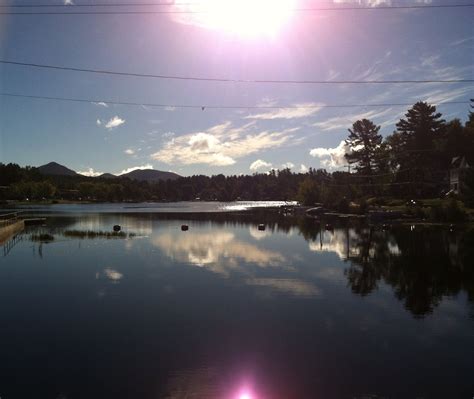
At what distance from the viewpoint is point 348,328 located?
60.3 feet

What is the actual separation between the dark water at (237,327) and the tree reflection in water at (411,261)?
0.64 feet

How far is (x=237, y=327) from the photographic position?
1864 cm

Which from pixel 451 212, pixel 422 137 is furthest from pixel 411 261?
pixel 422 137

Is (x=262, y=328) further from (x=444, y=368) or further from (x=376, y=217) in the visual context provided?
(x=376, y=217)

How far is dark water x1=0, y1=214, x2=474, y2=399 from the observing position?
13.1 metres

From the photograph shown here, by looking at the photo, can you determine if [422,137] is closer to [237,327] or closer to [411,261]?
[411,261]

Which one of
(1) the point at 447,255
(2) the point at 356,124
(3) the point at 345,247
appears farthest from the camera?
(2) the point at 356,124

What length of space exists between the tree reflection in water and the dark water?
0.19 meters

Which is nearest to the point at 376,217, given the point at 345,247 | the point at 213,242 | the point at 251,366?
the point at 345,247

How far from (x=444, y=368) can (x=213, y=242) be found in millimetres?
38074

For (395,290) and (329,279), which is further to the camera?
(329,279)

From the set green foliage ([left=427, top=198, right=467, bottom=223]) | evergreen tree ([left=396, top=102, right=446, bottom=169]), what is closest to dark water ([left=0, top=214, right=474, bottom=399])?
green foliage ([left=427, top=198, right=467, bottom=223])

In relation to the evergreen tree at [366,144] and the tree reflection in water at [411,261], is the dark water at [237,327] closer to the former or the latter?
the tree reflection in water at [411,261]

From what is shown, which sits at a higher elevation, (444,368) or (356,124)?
(356,124)
